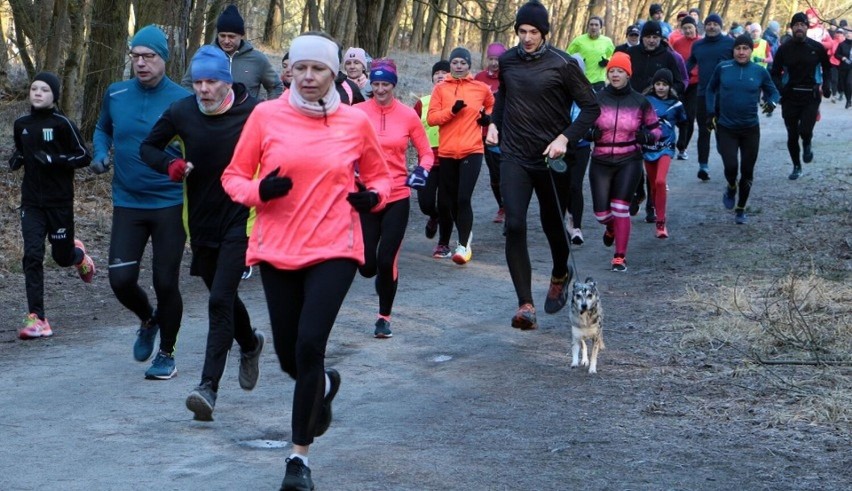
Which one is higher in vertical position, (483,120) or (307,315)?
(307,315)

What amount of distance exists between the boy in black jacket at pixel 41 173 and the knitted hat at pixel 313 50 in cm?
437

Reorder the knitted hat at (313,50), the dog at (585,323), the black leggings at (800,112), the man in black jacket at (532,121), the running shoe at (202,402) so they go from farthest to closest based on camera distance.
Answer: the black leggings at (800,112)
the man in black jacket at (532,121)
the dog at (585,323)
the running shoe at (202,402)
the knitted hat at (313,50)

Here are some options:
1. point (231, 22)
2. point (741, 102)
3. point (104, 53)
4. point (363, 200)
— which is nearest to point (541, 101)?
point (231, 22)

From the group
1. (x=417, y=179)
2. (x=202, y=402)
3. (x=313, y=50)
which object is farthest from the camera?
(x=417, y=179)

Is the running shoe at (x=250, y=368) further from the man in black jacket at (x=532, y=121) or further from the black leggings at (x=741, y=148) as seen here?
the black leggings at (x=741, y=148)

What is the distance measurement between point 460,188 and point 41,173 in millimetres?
4586

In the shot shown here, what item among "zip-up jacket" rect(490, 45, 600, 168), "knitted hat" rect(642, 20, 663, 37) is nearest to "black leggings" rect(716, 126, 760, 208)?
"knitted hat" rect(642, 20, 663, 37)

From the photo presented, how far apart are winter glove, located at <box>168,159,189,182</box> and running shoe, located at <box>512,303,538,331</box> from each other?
138 inches

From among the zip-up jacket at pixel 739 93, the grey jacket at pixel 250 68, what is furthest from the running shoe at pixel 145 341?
the zip-up jacket at pixel 739 93

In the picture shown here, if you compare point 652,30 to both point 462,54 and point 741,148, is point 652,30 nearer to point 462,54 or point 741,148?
point 741,148

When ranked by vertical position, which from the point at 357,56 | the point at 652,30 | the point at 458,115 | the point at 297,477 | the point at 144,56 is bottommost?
the point at 297,477

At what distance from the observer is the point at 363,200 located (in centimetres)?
559

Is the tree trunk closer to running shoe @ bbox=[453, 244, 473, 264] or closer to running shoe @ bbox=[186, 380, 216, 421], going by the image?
running shoe @ bbox=[453, 244, 473, 264]

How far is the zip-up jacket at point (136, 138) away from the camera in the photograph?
7.76m
